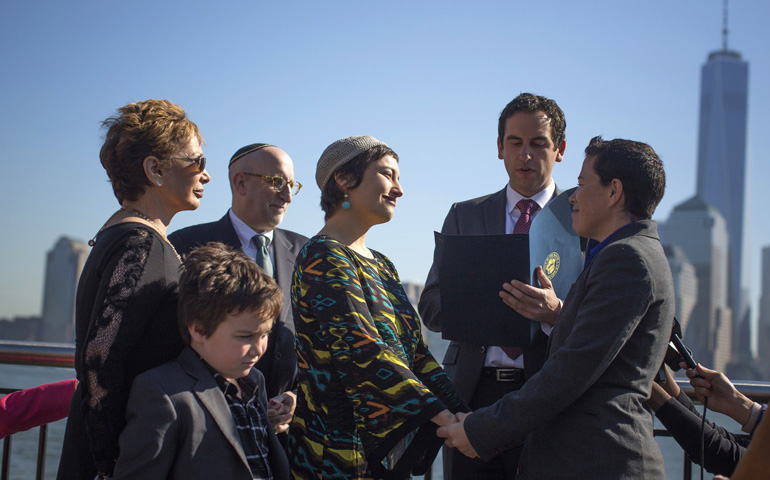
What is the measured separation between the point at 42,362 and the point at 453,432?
215 cm

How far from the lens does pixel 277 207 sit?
152 inches

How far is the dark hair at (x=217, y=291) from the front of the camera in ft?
7.21

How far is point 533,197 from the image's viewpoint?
3328 mm

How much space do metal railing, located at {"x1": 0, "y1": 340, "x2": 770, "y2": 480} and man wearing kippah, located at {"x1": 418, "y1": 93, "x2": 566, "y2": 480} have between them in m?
0.41

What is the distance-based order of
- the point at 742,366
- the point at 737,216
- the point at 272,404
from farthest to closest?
the point at 737,216
the point at 742,366
the point at 272,404

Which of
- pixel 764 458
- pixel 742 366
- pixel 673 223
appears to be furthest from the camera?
pixel 673 223

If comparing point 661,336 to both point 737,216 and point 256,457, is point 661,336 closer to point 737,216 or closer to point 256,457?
point 256,457

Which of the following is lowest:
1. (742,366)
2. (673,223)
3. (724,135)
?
(742,366)

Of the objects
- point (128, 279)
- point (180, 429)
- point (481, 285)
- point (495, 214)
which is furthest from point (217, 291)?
point (495, 214)

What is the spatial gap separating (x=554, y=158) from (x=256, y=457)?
1988mm

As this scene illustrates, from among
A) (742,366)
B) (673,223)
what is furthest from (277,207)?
(673,223)

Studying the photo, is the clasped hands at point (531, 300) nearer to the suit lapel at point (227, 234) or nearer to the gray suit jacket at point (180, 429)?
the gray suit jacket at point (180, 429)

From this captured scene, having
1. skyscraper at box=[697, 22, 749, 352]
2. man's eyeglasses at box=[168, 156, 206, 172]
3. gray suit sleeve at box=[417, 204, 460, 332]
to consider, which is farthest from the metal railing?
skyscraper at box=[697, 22, 749, 352]

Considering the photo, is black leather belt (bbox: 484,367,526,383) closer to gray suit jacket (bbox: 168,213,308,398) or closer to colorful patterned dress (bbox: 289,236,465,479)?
colorful patterned dress (bbox: 289,236,465,479)
